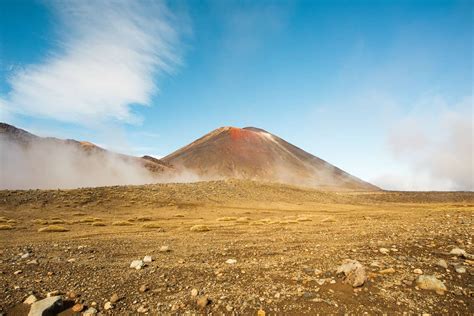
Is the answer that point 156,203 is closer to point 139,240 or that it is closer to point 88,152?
point 139,240

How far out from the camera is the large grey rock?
17.2ft

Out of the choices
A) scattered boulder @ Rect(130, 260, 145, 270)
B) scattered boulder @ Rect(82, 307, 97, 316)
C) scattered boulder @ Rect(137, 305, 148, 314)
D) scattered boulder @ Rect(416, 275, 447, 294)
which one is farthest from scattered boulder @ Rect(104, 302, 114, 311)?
scattered boulder @ Rect(416, 275, 447, 294)

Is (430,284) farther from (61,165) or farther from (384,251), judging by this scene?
(61,165)

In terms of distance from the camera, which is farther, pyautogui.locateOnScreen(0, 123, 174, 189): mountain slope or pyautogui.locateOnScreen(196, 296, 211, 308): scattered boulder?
pyautogui.locateOnScreen(0, 123, 174, 189): mountain slope

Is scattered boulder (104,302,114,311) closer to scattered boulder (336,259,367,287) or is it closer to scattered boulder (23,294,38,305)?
scattered boulder (23,294,38,305)

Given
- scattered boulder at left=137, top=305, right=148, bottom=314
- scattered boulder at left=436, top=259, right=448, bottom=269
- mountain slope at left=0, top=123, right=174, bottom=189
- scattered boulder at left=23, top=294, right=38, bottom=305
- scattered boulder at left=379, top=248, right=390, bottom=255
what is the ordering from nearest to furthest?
scattered boulder at left=137, top=305, right=148, bottom=314 < scattered boulder at left=23, top=294, right=38, bottom=305 < scattered boulder at left=436, top=259, right=448, bottom=269 < scattered boulder at left=379, top=248, right=390, bottom=255 < mountain slope at left=0, top=123, right=174, bottom=189

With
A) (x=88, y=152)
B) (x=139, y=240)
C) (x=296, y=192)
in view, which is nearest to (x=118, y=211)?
(x=139, y=240)

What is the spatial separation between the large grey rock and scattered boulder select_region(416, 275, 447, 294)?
292 inches

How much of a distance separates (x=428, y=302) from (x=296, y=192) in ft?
184

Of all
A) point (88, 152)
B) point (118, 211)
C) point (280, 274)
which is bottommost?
point (118, 211)

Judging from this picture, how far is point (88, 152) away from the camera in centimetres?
12400

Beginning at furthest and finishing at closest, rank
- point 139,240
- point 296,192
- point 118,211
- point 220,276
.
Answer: point 296,192 → point 118,211 → point 139,240 → point 220,276

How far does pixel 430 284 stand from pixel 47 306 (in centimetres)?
775

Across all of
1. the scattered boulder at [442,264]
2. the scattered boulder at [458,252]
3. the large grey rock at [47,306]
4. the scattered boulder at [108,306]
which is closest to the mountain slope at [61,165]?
the large grey rock at [47,306]
